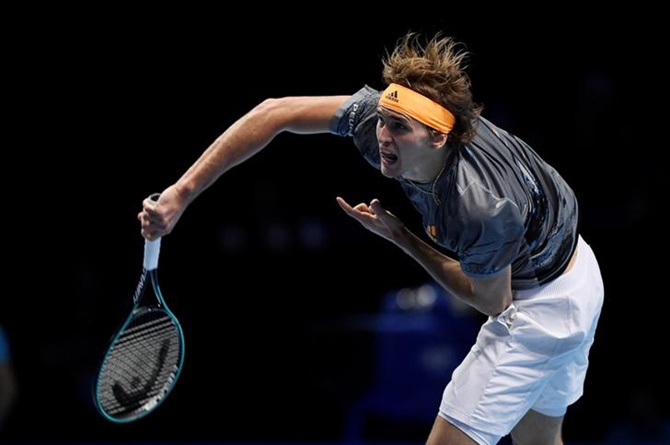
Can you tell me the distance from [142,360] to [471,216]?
1518 millimetres

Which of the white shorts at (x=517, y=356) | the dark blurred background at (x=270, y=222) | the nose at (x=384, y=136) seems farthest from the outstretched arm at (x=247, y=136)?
the dark blurred background at (x=270, y=222)

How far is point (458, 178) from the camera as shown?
→ 4.02 meters

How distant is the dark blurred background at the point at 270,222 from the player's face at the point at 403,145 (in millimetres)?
4019

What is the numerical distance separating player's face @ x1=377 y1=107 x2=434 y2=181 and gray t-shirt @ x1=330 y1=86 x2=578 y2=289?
9 cm

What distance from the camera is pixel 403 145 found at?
4.06m

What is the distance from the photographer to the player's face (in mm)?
4031

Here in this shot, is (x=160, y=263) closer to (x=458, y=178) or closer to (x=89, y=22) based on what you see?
(x=89, y=22)

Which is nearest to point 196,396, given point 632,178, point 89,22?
point 89,22

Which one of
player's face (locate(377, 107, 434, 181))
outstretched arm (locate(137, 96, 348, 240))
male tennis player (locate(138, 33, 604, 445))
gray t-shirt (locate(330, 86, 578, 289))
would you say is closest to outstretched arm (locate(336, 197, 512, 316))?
male tennis player (locate(138, 33, 604, 445))

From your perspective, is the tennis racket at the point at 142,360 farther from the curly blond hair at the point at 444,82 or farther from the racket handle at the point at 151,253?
the curly blond hair at the point at 444,82

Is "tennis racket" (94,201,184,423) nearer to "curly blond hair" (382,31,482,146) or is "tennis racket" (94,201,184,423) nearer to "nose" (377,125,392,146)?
"nose" (377,125,392,146)

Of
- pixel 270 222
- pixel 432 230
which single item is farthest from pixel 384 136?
pixel 270 222

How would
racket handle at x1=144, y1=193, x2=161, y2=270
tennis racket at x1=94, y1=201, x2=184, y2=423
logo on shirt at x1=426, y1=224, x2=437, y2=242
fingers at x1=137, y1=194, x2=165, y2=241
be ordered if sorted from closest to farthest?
fingers at x1=137, y1=194, x2=165, y2=241, logo on shirt at x1=426, y1=224, x2=437, y2=242, racket handle at x1=144, y1=193, x2=161, y2=270, tennis racket at x1=94, y1=201, x2=184, y2=423

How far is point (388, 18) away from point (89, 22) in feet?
7.57
